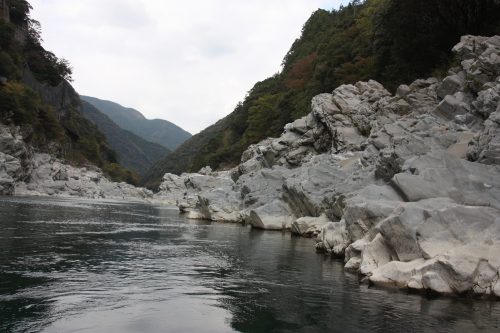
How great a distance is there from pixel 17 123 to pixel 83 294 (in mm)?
77056

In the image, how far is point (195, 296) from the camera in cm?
1420

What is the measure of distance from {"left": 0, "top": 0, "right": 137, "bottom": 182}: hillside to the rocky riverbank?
46937 mm

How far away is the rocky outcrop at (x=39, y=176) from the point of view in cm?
6738

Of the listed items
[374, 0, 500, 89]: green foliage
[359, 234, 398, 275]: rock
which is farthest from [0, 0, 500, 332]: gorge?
[374, 0, 500, 89]: green foliage

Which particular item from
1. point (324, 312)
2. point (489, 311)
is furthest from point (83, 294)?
point (489, 311)

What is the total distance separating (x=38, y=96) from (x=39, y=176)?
26585mm

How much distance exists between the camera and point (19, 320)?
36.0 feet

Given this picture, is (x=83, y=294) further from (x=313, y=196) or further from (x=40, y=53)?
(x=40, y=53)

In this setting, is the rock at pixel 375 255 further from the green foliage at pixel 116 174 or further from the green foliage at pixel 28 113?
the green foliage at pixel 116 174

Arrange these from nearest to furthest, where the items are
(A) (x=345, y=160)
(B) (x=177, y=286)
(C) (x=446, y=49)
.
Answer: (B) (x=177, y=286)
(A) (x=345, y=160)
(C) (x=446, y=49)

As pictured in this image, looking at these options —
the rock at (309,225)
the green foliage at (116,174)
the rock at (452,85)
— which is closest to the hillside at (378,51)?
the rock at (452,85)

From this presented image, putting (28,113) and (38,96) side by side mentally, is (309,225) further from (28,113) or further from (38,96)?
(38,96)

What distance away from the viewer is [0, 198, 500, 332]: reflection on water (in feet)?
38.1

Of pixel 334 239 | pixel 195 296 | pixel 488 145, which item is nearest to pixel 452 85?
pixel 488 145
